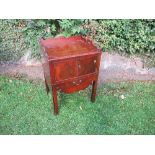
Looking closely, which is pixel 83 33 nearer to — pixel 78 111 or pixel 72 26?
pixel 72 26

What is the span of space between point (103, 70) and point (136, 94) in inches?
31.7

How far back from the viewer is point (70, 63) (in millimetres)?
2957

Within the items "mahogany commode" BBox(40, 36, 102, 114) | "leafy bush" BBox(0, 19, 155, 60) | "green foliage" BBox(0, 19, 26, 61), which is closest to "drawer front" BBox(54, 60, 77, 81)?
"mahogany commode" BBox(40, 36, 102, 114)

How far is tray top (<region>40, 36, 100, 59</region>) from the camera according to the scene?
117 inches

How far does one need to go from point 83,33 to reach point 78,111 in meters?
1.46

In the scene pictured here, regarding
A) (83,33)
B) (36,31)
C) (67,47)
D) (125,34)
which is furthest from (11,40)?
(125,34)

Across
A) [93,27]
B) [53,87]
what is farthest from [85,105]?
[93,27]

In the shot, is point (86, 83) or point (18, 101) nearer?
point (86, 83)

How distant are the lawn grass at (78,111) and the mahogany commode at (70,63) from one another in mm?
301

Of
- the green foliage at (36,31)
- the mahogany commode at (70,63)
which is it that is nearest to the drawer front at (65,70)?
the mahogany commode at (70,63)

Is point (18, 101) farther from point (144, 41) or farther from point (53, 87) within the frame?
point (144, 41)

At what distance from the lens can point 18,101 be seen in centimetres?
370

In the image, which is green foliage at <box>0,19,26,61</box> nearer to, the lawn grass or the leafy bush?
the leafy bush

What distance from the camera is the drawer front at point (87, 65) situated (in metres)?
3.01
